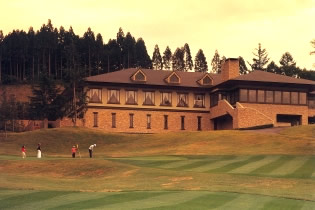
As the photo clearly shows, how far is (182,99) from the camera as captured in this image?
82.7 metres

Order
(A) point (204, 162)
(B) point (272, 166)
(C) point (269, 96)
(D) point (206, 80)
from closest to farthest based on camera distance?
(B) point (272, 166), (A) point (204, 162), (C) point (269, 96), (D) point (206, 80)

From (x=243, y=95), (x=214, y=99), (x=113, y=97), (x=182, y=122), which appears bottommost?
(x=182, y=122)

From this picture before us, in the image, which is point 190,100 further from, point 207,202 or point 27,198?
point 27,198

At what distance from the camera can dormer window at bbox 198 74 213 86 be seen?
8381cm

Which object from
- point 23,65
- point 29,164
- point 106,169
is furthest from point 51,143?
point 23,65

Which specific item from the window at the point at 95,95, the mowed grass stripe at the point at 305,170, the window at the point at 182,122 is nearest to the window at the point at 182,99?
the window at the point at 182,122

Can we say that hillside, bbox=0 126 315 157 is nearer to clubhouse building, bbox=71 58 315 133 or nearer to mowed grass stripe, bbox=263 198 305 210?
clubhouse building, bbox=71 58 315 133

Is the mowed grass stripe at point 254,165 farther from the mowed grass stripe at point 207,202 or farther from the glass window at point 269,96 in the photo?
the glass window at point 269,96

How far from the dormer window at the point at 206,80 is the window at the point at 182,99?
11.4 feet

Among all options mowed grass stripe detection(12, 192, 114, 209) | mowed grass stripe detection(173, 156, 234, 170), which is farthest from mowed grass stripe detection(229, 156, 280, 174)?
mowed grass stripe detection(12, 192, 114, 209)

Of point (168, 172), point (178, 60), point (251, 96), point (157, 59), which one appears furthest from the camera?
point (178, 60)

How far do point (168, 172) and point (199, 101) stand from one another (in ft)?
163

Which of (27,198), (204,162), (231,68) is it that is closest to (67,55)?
(231,68)

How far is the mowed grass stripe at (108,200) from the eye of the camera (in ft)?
63.7
